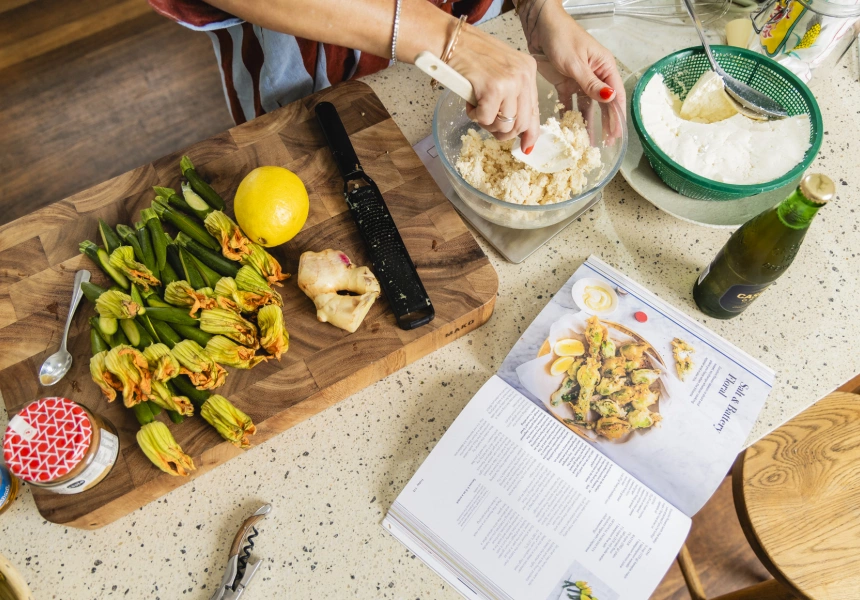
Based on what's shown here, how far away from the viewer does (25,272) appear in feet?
3.03

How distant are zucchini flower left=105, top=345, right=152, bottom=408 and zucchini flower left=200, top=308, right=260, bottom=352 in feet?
0.16

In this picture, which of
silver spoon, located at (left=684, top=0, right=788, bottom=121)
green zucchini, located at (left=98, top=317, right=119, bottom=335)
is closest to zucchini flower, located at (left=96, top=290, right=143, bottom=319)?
green zucchini, located at (left=98, top=317, right=119, bottom=335)

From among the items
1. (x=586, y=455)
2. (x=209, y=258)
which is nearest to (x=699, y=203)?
(x=586, y=455)

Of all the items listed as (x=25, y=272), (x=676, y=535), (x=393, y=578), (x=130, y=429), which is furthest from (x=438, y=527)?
(x=25, y=272)

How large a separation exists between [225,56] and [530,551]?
1.04 metres

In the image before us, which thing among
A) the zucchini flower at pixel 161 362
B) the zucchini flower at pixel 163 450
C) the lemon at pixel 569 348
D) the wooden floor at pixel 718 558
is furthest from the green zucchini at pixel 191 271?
the wooden floor at pixel 718 558

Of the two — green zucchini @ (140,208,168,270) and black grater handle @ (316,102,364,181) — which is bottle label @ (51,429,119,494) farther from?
black grater handle @ (316,102,364,181)

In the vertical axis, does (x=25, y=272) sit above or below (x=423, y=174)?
below

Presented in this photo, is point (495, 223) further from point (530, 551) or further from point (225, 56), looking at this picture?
point (225, 56)

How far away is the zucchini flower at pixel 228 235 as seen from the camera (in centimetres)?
87

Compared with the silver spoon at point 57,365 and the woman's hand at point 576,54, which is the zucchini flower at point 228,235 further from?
the woman's hand at point 576,54

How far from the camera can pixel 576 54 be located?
0.96 meters

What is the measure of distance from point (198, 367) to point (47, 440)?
0.19 metres

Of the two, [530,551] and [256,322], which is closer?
[530,551]
